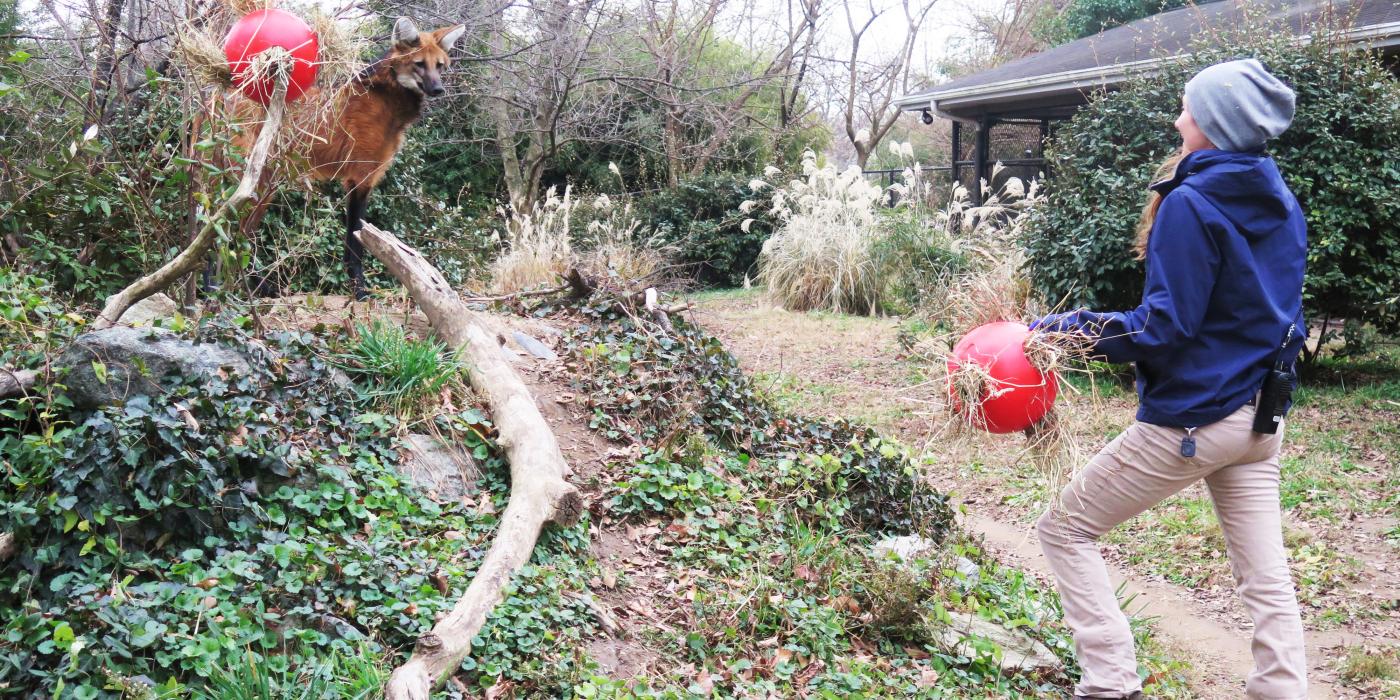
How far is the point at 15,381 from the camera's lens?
343 cm

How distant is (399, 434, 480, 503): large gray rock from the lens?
4.28m

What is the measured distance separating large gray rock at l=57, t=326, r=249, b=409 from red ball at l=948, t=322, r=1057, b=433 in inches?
111

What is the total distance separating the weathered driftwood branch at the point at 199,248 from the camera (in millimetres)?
4004

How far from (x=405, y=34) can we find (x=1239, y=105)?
184 inches

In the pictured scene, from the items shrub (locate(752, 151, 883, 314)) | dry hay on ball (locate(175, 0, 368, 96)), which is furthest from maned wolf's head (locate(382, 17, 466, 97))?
shrub (locate(752, 151, 883, 314))

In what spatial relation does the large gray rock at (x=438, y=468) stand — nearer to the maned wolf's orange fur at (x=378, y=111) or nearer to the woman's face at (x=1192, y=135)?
the maned wolf's orange fur at (x=378, y=111)

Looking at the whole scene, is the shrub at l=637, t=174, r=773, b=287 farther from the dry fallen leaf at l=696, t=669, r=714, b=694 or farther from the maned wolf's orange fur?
the dry fallen leaf at l=696, t=669, r=714, b=694

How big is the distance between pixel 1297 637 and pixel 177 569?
3605mm

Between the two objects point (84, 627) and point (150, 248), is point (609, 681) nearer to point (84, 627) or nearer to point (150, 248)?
point (84, 627)

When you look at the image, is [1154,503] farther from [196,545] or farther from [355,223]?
[355,223]

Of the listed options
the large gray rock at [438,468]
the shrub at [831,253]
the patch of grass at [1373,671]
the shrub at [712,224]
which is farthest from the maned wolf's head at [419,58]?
the shrub at [712,224]

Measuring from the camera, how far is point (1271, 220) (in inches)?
122

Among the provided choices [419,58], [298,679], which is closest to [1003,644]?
[298,679]

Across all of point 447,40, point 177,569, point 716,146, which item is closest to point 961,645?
point 177,569
